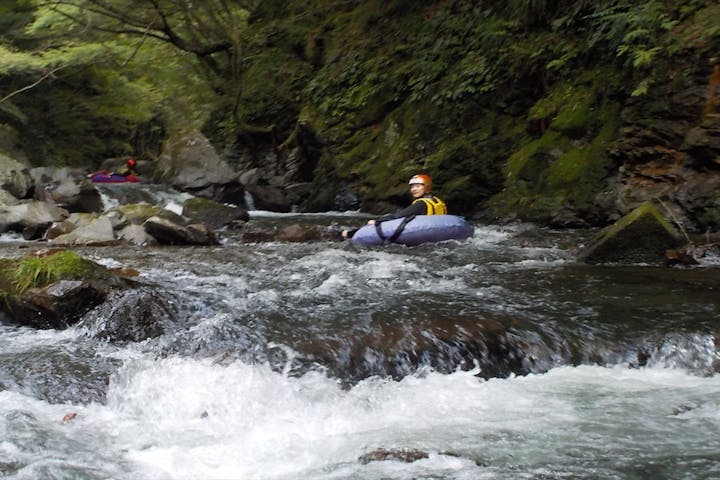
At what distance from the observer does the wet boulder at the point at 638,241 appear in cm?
735

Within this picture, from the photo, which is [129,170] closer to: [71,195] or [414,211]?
[71,195]

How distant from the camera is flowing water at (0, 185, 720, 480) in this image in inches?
130

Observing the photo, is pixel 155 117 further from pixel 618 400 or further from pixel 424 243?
pixel 618 400

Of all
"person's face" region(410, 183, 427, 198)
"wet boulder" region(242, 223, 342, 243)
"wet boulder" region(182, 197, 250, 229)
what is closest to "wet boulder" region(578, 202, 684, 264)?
"person's face" region(410, 183, 427, 198)

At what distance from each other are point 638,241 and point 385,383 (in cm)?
417

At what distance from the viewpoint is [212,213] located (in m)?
11.7

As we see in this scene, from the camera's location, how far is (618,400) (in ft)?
13.4

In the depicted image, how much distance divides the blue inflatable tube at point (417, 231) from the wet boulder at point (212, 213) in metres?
3.51

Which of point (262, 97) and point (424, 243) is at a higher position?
point (262, 97)

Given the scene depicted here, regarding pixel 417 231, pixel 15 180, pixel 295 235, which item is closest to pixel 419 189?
pixel 417 231

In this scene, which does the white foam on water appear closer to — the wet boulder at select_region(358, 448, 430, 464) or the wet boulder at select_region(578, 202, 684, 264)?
the wet boulder at select_region(358, 448, 430, 464)

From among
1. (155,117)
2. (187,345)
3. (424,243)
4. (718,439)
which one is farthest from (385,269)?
(155,117)

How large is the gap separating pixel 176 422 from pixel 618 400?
2.57 m

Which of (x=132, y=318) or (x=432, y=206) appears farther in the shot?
(x=432, y=206)
